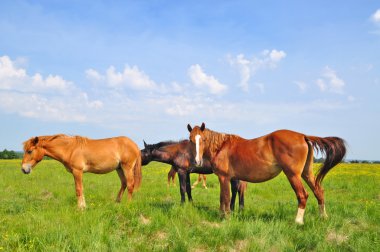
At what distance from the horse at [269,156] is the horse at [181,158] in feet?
6.33

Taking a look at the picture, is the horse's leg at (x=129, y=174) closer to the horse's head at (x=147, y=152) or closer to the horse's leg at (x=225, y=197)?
the horse's head at (x=147, y=152)

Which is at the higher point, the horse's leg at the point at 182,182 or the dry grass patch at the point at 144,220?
the horse's leg at the point at 182,182

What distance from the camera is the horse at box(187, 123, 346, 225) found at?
702 centimetres

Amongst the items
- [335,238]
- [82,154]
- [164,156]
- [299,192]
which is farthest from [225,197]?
[164,156]

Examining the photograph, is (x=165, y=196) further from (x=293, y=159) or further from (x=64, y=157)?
(x=293, y=159)

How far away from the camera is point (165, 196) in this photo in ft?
40.0

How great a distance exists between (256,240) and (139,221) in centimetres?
253

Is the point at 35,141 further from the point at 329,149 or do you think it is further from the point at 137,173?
the point at 329,149

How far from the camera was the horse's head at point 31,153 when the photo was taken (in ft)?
30.1

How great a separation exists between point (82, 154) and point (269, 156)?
18.6ft

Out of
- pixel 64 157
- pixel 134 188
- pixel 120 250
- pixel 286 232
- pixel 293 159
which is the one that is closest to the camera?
pixel 120 250

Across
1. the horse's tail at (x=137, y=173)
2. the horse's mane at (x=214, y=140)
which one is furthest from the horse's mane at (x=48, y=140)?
the horse's mane at (x=214, y=140)

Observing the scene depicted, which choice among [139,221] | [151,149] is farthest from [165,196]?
[139,221]

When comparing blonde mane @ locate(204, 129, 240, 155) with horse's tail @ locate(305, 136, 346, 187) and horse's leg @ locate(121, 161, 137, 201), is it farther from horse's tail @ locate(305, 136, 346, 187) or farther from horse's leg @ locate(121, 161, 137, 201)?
horse's leg @ locate(121, 161, 137, 201)
